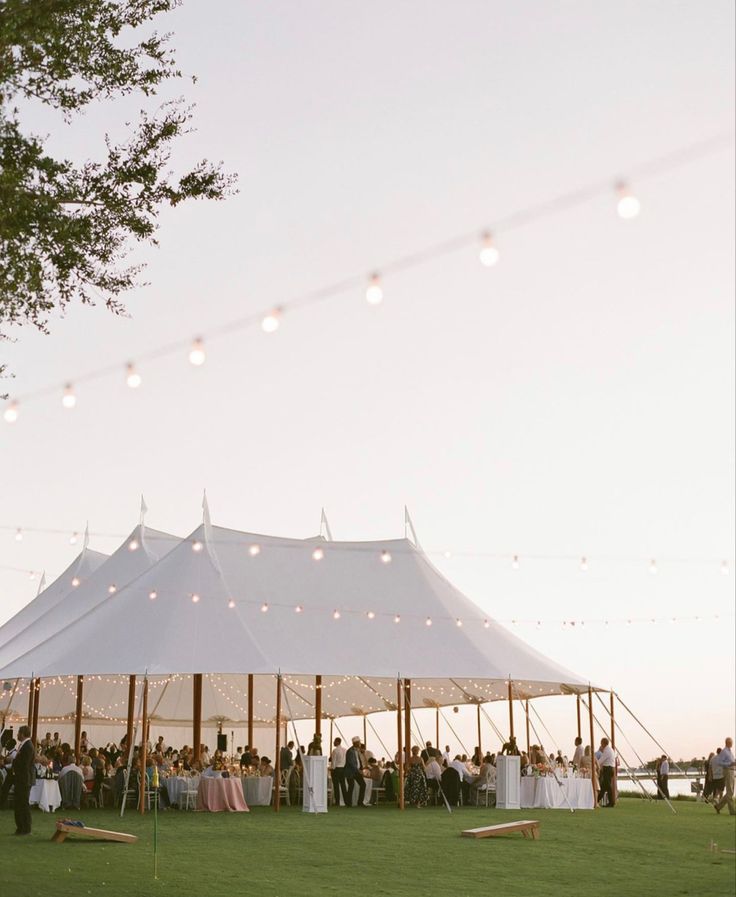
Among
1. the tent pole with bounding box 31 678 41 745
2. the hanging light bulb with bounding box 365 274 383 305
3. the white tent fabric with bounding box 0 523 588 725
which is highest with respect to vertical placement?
the hanging light bulb with bounding box 365 274 383 305

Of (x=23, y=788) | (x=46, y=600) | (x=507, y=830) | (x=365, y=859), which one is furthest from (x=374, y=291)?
(x=46, y=600)

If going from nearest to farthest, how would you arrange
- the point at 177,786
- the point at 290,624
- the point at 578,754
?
the point at 177,786, the point at 290,624, the point at 578,754

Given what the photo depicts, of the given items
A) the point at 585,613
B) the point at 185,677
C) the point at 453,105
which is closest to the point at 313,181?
the point at 453,105

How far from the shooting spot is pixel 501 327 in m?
13.8

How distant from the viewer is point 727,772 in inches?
625

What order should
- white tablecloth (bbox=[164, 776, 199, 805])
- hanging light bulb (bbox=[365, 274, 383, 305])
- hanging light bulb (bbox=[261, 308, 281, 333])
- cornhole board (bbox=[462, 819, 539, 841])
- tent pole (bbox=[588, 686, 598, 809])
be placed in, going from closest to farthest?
hanging light bulb (bbox=[365, 274, 383, 305])
hanging light bulb (bbox=[261, 308, 281, 333])
cornhole board (bbox=[462, 819, 539, 841])
white tablecloth (bbox=[164, 776, 199, 805])
tent pole (bbox=[588, 686, 598, 809])

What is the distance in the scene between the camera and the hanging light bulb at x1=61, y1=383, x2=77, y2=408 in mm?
8586

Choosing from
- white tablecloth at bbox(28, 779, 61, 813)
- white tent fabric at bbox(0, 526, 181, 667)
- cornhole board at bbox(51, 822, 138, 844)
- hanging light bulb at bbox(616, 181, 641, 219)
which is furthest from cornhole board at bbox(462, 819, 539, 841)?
white tent fabric at bbox(0, 526, 181, 667)

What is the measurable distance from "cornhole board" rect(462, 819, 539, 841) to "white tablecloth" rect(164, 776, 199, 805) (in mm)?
5244

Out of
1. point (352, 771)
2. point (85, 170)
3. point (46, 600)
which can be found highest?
point (85, 170)

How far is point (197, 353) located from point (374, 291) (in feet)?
5.67

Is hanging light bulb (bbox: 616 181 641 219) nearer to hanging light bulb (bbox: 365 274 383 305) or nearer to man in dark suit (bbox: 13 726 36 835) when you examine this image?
hanging light bulb (bbox: 365 274 383 305)

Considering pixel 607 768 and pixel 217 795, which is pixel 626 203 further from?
pixel 607 768

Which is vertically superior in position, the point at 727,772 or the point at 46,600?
the point at 46,600
